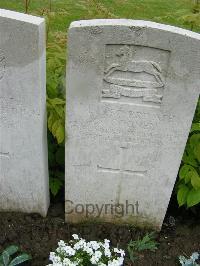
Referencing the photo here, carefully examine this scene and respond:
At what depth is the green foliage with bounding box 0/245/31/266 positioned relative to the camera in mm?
2752

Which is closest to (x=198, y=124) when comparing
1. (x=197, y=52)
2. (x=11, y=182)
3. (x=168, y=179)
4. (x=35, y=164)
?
(x=168, y=179)

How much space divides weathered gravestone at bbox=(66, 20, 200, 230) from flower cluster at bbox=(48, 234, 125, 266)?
490 mm

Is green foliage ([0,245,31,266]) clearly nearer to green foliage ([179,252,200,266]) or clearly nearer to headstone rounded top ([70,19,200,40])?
green foliage ([179,252,200,266])

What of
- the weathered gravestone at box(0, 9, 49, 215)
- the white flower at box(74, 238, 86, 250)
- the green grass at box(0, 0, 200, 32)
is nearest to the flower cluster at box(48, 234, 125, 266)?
the white flower at box(74, 238, 86, 250)

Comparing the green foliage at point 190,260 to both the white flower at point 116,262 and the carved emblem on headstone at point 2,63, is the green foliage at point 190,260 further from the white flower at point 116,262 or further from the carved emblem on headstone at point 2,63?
the carved emblem on headstone at point 2,63

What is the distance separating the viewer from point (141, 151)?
2873 mm

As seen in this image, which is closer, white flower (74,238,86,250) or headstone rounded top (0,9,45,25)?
headstone rounded top (0,9,45,25)

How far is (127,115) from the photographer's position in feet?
8.87

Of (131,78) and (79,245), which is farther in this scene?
(79,245)

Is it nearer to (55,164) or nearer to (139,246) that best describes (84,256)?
(139,246)

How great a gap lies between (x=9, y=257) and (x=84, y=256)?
54 centimetres

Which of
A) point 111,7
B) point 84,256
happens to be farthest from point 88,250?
point 111,7

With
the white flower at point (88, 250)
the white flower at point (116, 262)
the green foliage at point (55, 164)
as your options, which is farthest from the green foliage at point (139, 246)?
the green foliage at point (55, 164)

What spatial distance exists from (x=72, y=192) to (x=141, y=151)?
65cm
